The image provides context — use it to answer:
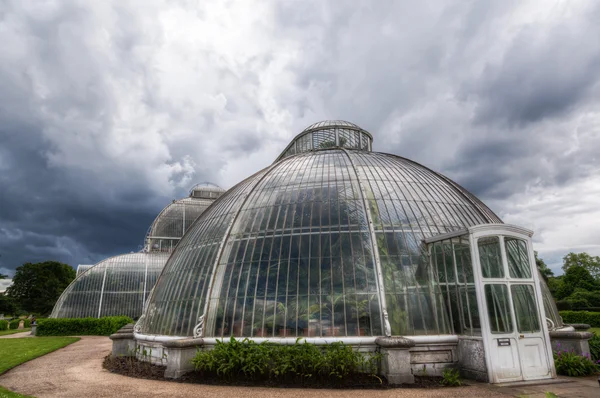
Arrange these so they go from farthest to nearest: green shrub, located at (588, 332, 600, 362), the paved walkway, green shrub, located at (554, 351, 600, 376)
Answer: green shrub, located at (588, 332, 600, 362), green shrub, located at (554, 351, 600, 376), the paved walkway

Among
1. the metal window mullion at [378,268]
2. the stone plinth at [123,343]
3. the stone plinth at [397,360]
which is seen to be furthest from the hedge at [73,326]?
the stone plinth at [397,360]

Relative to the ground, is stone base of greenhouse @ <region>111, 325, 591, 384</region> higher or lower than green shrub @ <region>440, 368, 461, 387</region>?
higher

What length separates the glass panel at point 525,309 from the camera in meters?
12.9

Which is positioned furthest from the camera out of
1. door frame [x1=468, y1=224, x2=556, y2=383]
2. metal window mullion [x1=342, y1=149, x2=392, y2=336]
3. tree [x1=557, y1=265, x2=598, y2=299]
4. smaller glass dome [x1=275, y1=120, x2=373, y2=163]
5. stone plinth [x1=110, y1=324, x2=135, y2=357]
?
tree [x1=557, y1=265, x2=598, y2=299]

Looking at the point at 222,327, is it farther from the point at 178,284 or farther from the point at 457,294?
the point at 457,294

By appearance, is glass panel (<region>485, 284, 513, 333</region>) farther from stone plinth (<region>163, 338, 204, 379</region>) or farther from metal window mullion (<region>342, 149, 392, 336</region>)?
stone plinth (<region>163, 338, 204, 379</region>)

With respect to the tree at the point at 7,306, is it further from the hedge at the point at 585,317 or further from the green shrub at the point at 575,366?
the hedge at the point at 585,317

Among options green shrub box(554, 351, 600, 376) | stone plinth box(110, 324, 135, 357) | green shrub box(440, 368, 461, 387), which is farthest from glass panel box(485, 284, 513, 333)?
stone plinth box(110, 324, 135, 357)

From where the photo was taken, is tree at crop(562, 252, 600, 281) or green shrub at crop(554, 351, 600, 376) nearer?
green shrub at crop(554, 351, 600, 376)

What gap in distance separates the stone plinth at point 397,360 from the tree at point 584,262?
84.5m

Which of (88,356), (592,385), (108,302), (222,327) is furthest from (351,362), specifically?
(108,302)

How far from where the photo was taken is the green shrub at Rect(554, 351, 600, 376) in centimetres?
1313

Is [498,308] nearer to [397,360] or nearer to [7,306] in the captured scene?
[397,360]

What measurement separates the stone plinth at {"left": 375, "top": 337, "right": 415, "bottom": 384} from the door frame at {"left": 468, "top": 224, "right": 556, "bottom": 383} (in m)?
2.62
